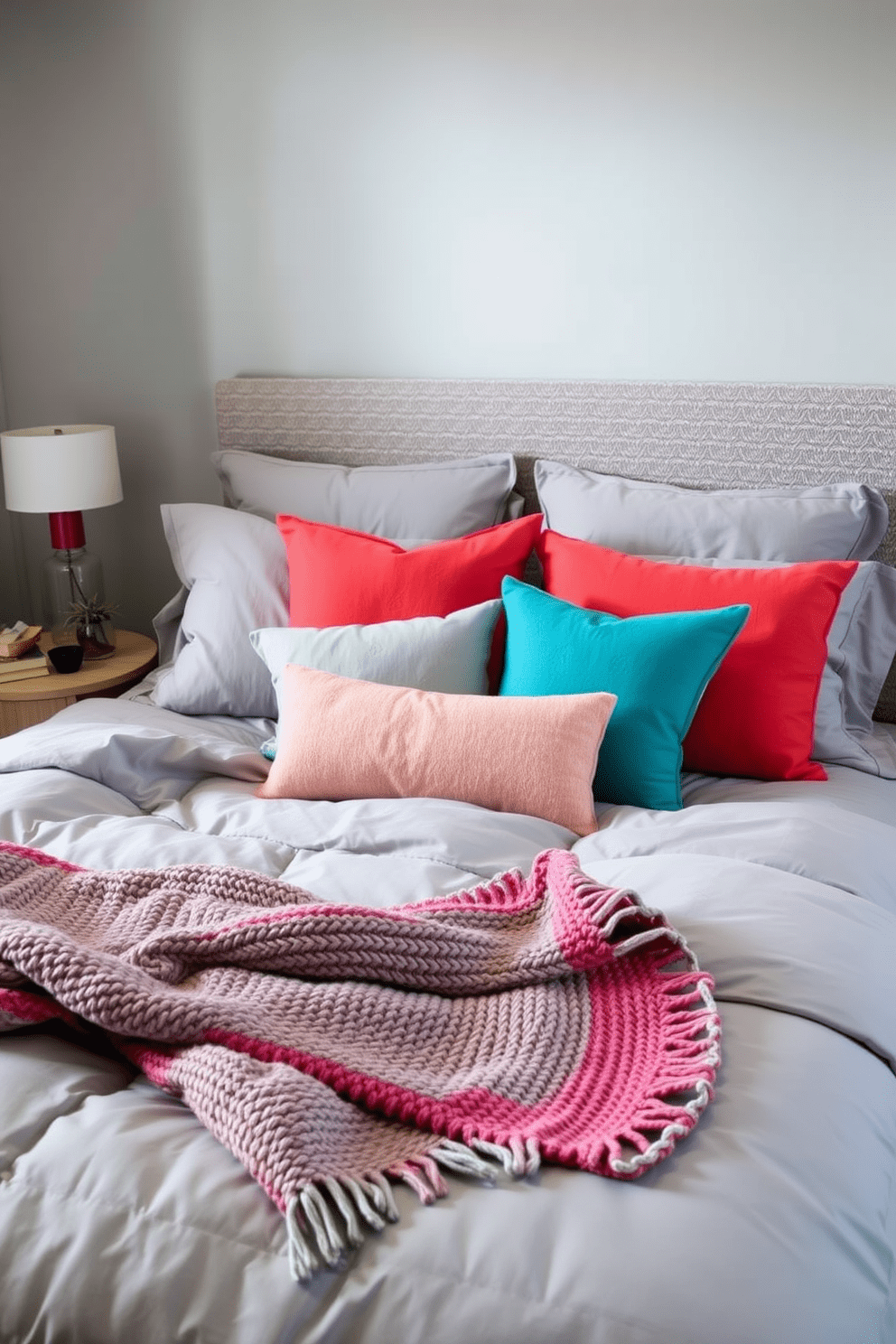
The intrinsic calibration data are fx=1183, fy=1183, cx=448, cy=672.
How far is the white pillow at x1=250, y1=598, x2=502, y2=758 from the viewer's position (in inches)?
83.7

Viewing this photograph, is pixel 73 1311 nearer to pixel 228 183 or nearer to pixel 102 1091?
pixel 102 1091

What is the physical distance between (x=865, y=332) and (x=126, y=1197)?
217 cm

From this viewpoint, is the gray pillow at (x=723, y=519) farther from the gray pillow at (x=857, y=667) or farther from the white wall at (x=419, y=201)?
the white wall at (x=419, y=201)

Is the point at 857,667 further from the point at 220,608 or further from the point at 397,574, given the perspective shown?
the point at 220,608

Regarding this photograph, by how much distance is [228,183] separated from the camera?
2.97 metres

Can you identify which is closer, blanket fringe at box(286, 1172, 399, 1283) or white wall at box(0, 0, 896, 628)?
blanket fringe at box(286, 1172, 399, 1283)

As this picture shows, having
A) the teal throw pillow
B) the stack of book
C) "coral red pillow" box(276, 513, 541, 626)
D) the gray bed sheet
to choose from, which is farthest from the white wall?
the gray bed sheet

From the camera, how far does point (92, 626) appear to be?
9.67 ft

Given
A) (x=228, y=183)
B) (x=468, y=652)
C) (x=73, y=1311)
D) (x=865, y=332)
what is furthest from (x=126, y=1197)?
(x=228, y=183)

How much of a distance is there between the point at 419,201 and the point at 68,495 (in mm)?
1090

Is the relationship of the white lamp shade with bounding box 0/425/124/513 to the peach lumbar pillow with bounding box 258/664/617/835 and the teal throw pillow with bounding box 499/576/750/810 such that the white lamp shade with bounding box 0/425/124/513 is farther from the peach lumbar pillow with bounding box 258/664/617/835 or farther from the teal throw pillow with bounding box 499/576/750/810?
the teal throw pillow with bounding box 499/576/750/810

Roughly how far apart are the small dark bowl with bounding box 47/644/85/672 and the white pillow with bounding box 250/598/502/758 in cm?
81

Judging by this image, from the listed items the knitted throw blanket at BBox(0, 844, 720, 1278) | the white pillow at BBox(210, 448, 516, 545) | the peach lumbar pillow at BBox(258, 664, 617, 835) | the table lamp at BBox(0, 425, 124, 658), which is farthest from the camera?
the table lamp at BBox(0, 425, 124, 658)

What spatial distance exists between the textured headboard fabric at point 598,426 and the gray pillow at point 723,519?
10cm
